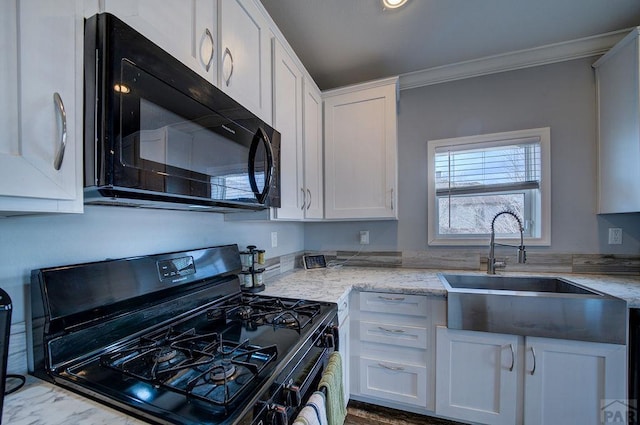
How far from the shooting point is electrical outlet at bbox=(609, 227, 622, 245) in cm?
183

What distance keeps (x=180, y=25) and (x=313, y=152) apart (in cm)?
121

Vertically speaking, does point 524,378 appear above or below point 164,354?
below

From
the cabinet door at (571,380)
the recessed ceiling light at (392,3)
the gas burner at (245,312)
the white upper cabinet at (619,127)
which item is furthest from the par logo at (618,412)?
the recessed ceiling light at (392,3)

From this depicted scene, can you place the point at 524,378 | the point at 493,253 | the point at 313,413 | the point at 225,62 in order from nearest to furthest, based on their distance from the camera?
the point at 313,413
the point at 225,62
the point at 524,378
the point at 493,253

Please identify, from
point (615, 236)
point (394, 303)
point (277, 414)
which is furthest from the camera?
point (615, 236)

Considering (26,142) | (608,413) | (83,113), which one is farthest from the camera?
(608,413)

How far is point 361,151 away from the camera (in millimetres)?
2059

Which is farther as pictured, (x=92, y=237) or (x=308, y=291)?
(x=308, y=291)

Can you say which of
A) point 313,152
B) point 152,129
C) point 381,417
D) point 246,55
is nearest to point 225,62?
point 246,55

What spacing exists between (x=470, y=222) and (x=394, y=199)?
0.71 metres

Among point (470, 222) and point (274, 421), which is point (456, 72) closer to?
point (470, 222)

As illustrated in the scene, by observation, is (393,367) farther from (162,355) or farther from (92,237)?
(92,237)

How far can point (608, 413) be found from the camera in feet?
4.33

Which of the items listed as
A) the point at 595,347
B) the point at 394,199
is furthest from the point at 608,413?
the point at 394,199
